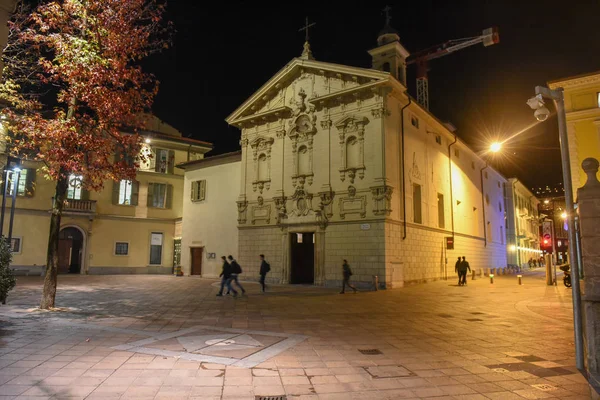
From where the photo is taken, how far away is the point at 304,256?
968 inches

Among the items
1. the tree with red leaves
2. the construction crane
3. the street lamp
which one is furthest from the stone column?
the construction crane

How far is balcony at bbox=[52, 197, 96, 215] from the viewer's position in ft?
105

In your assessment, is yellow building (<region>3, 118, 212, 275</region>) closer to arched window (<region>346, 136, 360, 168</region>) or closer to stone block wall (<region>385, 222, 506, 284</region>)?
arched window (<region>346, 136, 360, 168</region>)

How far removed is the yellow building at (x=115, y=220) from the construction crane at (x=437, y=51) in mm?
27244

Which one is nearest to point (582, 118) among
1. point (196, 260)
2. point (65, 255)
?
point (196, 260)

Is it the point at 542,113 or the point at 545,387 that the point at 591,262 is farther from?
the point at 542,113

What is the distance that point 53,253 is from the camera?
12.9m

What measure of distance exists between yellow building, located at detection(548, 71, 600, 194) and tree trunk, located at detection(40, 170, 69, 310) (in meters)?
25.7

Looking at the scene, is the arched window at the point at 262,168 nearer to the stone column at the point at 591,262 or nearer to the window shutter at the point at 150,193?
the window shutter at the point at 150,193

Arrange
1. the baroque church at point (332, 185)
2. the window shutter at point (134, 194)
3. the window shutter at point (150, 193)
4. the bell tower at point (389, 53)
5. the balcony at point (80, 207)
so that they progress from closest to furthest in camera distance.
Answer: the baroque church at point (332, 185), the bell tower at point (389, 53), the balcony at point (80, 207), the window shutter at point (134, 194), the window shutter at point (150, 193)

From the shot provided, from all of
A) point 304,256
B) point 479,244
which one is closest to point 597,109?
point 479,244

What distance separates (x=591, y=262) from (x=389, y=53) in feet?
79.8

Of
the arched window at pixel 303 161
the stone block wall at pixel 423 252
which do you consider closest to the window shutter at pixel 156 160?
the arched window at pixel 303 161

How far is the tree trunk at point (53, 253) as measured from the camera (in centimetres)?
1247
